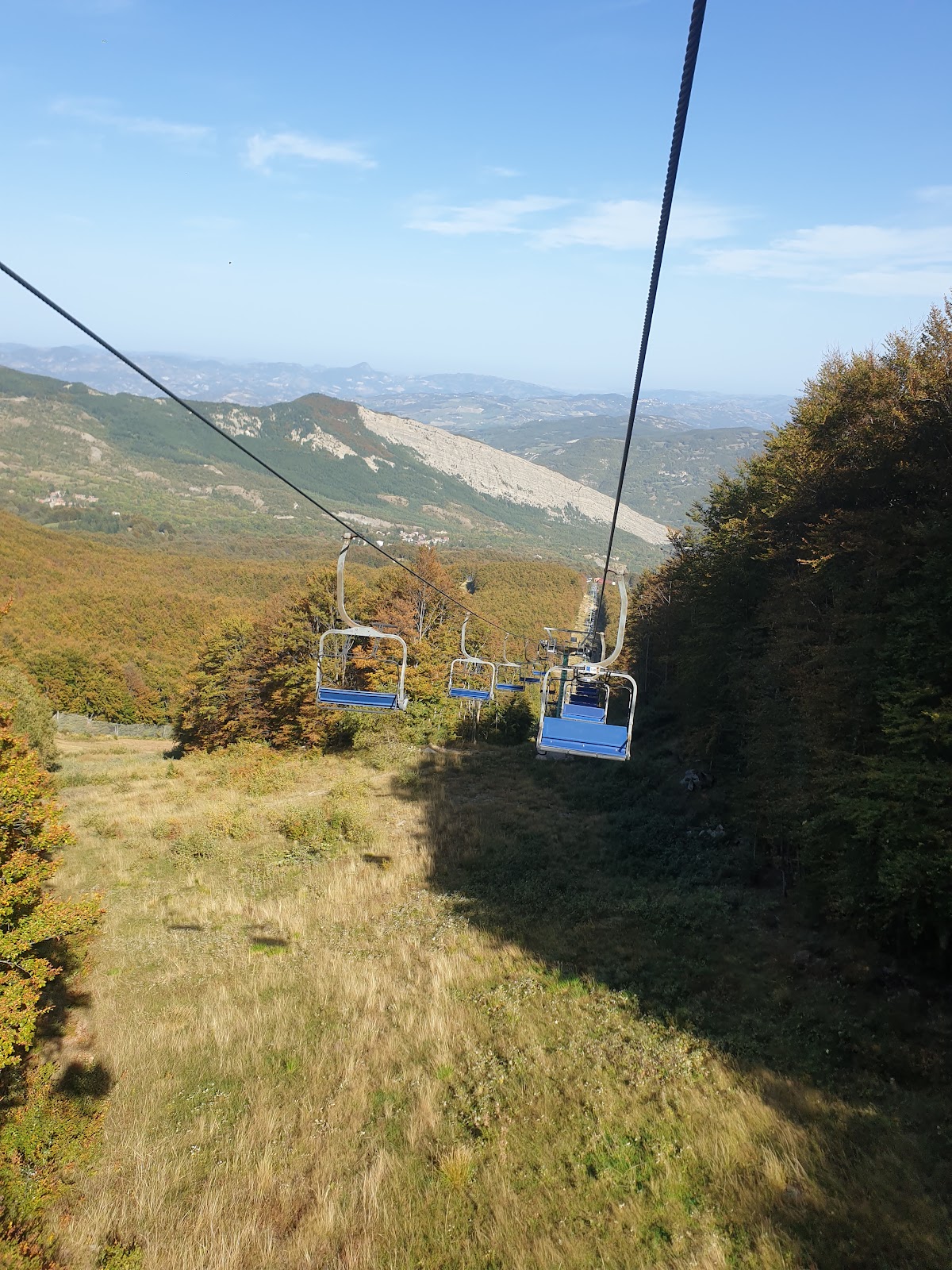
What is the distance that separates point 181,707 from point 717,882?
1790 inches

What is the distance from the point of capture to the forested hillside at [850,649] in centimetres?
1166

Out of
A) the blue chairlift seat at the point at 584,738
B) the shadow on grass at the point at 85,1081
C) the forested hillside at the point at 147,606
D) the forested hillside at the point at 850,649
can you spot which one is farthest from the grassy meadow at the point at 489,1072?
the forested hillside at the point at 147,606

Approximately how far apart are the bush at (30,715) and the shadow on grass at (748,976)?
21.2 metres

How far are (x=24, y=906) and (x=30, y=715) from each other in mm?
29856

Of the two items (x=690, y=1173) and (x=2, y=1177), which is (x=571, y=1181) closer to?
(x=690, y=1173)

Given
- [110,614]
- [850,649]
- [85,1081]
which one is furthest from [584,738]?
[110,614]

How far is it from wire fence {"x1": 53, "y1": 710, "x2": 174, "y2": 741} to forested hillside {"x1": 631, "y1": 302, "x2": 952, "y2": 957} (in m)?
53.5

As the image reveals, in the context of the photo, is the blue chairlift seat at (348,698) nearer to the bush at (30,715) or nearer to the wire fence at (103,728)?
the bush at (30,715)

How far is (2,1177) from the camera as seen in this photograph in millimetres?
8445

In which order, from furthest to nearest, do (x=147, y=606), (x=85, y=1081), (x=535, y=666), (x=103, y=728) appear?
(x=147, y=606) → (x=103, y=728) → (x=535, y=666) → (x=85, y=1081)

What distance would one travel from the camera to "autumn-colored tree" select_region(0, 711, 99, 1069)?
9.39 meters

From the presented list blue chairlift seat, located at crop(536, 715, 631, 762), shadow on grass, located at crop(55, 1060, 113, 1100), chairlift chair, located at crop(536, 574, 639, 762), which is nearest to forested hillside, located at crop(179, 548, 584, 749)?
chairlift chair, located at crop(536, 574, 639, 762)

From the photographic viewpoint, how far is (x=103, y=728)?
64.6 m

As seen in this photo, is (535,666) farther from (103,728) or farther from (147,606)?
(147,606)
